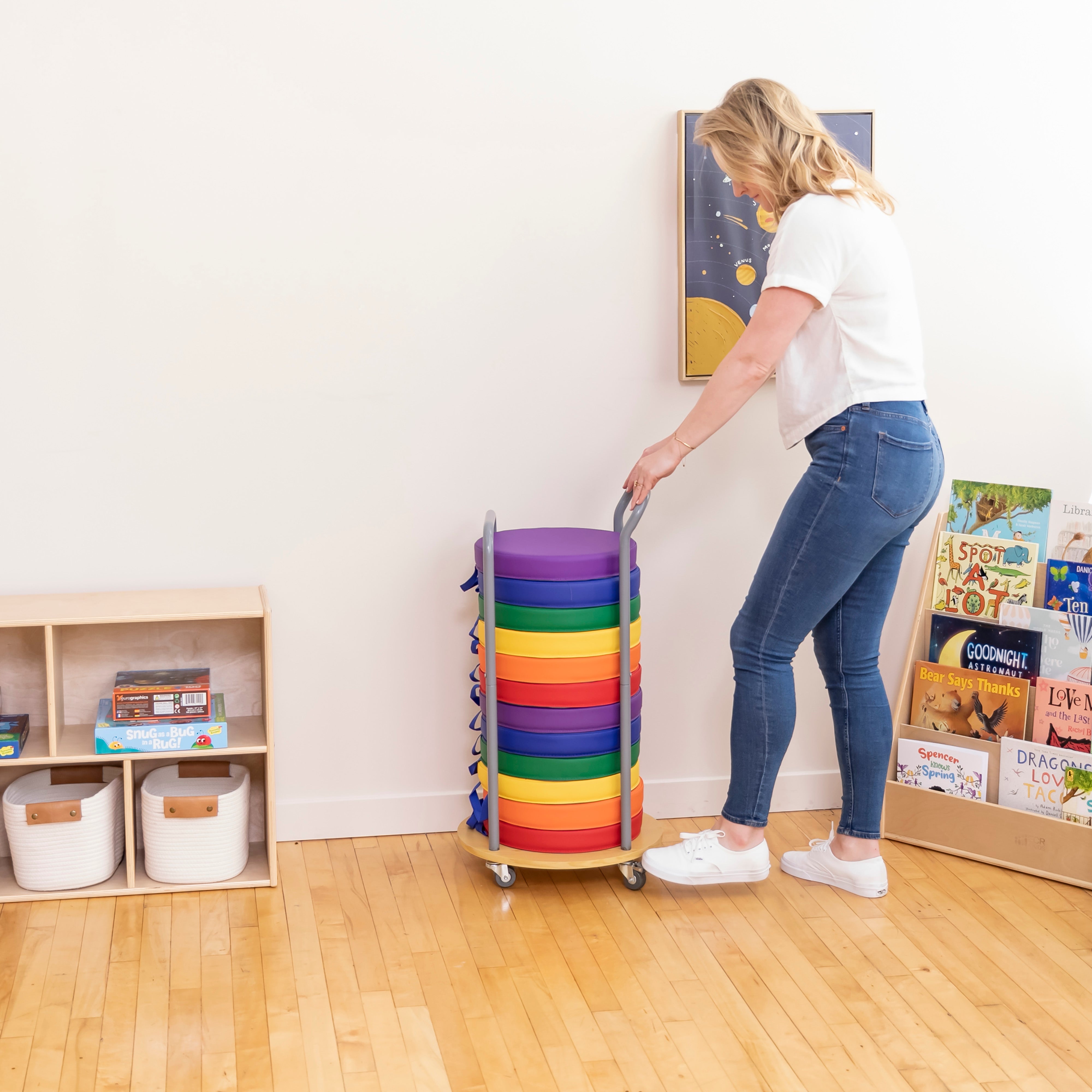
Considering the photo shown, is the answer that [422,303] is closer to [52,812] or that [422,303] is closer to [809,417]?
[809,417]

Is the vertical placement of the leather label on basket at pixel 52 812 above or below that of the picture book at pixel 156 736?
below

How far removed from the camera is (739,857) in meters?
2.21

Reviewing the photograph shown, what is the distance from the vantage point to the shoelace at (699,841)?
2213mm

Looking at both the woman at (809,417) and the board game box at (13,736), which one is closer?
the woman at (809,417)

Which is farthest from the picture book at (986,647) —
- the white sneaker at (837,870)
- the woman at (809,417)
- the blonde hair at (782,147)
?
the blonde hair at (782,147)

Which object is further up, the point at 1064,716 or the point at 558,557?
the point at 558,557

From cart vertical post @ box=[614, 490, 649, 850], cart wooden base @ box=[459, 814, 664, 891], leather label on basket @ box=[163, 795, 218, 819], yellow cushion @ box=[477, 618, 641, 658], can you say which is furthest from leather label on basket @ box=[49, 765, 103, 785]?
cart vertical post @ box=[614, 490, 649, 850]

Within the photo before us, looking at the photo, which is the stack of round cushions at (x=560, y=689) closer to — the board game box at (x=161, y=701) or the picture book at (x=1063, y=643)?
the board game box at (x=161, y=701)

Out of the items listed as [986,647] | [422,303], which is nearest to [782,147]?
[422,303]

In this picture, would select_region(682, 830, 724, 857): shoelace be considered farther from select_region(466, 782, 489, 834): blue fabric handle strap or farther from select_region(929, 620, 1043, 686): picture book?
select_region(929, 620, 1043, 686): picture book

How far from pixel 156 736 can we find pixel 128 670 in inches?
9.8

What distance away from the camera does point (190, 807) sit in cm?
224

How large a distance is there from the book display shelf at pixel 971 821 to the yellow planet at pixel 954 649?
2.2 inches

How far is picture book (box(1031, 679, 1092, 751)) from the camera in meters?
2.32
